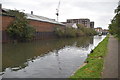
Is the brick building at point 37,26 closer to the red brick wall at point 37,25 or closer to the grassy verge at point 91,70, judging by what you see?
the red brick wall at point 37,25

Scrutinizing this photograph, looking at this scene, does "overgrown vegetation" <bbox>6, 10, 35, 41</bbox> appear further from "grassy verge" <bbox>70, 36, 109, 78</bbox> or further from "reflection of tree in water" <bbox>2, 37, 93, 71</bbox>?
"grassy verge" <bbox>70, 36, 109, 78</bbox>

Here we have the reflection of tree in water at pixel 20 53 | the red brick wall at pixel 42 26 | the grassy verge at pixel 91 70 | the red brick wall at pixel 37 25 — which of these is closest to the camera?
the grassy verge at pixel 91 70

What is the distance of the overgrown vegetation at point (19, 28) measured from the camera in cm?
3297

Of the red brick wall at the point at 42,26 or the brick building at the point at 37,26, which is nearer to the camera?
the brick building at the point at 37,26

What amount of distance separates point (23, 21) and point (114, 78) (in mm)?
28972

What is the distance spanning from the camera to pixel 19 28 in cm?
3309

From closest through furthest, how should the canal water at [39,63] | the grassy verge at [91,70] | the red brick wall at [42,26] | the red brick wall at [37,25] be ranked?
the grassy verge at [91,70] → the canal water at [39,63] → the red brick wall at [37,25] → the red brick wall at [42,26]

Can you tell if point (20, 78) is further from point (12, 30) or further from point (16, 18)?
point (16, 18)

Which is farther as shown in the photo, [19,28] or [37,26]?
[37,26]

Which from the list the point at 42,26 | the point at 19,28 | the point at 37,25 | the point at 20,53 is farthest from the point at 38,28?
the point at 20,53

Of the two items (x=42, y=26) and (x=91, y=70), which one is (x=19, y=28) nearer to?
(x=42, y=26)

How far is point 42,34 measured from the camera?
4875 cm

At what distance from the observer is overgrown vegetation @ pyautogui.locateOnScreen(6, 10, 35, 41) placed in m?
33.0

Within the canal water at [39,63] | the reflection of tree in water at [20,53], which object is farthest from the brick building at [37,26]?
the canal water at [39,63]
